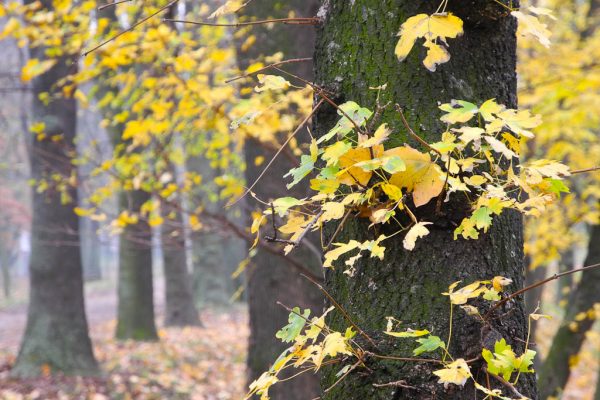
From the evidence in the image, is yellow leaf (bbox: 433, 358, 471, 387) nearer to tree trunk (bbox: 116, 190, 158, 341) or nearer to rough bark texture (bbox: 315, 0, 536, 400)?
rough bark texture (bbox: 315, 0, 536, 400)

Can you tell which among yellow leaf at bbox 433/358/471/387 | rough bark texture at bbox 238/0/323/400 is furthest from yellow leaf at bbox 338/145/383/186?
rough bark texture at bbox 238/0/323/400

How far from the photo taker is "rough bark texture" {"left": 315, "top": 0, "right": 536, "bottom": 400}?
127cm

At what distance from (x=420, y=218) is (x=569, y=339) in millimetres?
4413

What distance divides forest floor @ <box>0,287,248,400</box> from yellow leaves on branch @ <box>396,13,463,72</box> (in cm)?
680

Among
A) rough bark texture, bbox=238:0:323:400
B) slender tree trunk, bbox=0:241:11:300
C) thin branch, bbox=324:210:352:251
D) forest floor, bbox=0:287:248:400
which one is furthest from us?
slender tree trunk, bbox=0:241:11:300

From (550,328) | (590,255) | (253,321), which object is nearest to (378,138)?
(253,321)

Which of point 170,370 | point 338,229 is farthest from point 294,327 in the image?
point 170,370

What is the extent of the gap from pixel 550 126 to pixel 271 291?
3.16 meters

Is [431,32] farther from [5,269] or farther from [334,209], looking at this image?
[5,269]

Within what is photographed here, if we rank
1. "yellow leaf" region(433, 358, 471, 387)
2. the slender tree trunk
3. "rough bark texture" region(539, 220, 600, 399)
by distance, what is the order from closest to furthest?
"yellow leaf" region(433, 358, 471, 387)
"rough bark texture" region(539, 220, 600, 399)
the slender tree trunk

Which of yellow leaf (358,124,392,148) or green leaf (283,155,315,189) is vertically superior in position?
yellow leaf (358,124,392,148)

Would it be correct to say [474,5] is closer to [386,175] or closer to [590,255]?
[386,175]

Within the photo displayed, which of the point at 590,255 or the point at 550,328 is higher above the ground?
the point at 590,255

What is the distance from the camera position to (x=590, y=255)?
4832 millimetres
